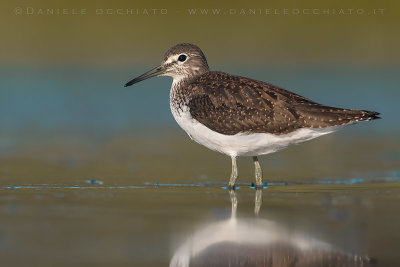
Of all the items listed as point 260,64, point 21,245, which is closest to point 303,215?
point 21,245

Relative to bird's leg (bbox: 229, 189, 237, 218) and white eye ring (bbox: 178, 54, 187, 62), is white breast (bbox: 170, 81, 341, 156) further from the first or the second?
white eye ring (bbox: 178, 54, 187, 62)

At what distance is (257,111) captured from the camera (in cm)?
1070

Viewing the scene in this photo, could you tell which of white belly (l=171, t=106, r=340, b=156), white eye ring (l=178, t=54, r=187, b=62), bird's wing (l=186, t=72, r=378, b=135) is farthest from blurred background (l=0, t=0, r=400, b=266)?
white eye ring (l=178, t=54, r=187, b=62)

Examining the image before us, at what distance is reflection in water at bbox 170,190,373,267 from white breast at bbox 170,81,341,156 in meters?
2.73

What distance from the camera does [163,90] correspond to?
21.1 metres

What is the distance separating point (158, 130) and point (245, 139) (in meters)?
6.12

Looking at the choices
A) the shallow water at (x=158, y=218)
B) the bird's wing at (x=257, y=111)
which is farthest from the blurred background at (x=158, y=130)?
the bird's wing at (x=257, y=111)

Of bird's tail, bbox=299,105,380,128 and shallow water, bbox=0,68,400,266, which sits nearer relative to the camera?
shallow water, bbox=0,68,400,266

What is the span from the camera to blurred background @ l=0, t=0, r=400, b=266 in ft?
25.6

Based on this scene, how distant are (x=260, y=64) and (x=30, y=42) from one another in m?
7.55

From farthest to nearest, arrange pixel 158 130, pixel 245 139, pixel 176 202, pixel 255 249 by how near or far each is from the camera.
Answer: pixel 158 130 → pixel 245 139 → pixel 176 202 → pixel 255 249

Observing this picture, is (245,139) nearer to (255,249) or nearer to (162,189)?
(162,189)

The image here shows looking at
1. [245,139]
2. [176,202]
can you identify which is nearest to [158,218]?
[176,202]

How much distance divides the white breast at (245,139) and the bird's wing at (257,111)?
0.07m
